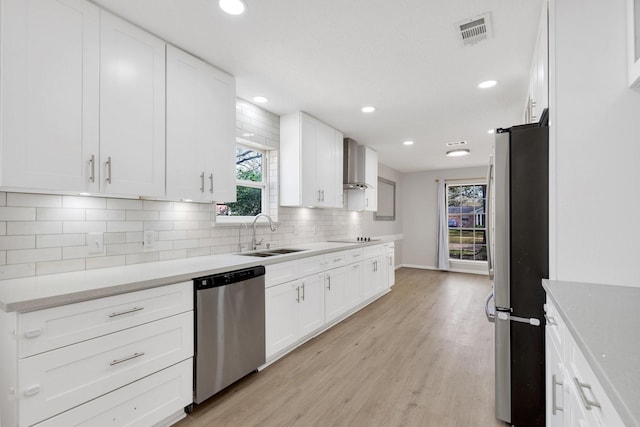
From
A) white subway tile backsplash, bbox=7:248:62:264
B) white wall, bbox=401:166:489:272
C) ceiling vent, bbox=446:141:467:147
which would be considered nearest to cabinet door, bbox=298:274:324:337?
white subway tile backsplash, bbox=7:248:62:264

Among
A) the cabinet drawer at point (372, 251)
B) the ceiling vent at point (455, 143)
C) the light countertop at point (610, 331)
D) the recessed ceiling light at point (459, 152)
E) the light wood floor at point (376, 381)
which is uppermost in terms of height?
the ceiling vent at point (455, 143)

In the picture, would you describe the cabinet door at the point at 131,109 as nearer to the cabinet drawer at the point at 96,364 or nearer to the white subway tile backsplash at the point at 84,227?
the white subway tile backsplash at the point at 84,227

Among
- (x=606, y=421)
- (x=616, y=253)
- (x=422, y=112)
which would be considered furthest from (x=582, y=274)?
(x=422, y=112)

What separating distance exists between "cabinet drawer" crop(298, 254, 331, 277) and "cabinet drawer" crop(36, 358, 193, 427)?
128 centimetres

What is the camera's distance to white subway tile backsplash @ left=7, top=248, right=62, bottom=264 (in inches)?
66.2

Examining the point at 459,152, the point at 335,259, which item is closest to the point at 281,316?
the point at 335,259

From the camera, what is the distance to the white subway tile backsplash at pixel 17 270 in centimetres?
165

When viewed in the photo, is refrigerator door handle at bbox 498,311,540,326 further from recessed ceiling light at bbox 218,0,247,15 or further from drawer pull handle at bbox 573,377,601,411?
recessed ceiling light at bbox 218,0,247,15

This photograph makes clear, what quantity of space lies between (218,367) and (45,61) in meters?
2.05

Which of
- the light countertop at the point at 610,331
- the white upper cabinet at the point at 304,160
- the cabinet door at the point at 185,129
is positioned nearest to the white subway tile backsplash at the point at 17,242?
the cabinet door at the point at 185,129

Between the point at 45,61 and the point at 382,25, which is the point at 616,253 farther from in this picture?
the point at 45,61

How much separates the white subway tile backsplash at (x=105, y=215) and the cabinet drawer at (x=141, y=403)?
3.55ft

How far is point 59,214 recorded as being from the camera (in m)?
1.86

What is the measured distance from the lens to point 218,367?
2.07 meters
